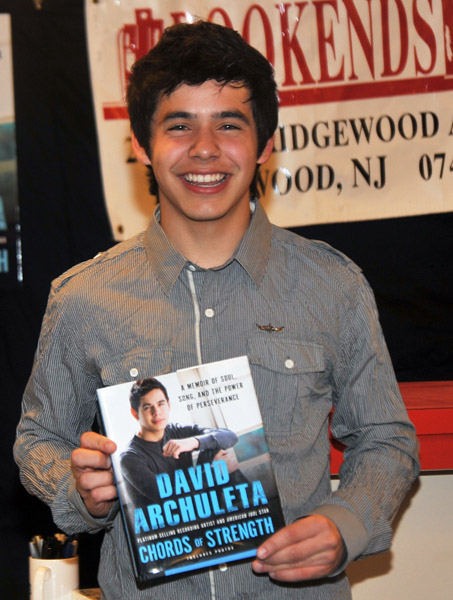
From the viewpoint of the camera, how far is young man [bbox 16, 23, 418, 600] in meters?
1.48

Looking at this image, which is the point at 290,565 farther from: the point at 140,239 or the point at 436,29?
the point at 436,29

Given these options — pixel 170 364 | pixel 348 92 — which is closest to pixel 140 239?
pixel 170 364

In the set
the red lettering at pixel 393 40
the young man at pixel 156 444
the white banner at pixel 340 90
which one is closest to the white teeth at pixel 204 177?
the young man at pixel 156 444

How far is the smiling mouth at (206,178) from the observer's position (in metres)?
1.55

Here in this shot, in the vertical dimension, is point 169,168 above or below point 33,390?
above

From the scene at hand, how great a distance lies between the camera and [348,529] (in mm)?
1377

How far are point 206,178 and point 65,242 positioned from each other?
1.40 meters

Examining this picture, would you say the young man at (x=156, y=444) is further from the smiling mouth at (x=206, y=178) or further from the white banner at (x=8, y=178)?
the white banner at (x=8, y=178)

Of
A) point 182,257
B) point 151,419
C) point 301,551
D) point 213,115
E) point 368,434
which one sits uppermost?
point 213,115

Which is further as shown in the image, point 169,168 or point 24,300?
point 24,300

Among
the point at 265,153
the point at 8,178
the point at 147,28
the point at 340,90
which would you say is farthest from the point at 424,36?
the point at 8,178

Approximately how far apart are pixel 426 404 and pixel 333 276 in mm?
758

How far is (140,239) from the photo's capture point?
170 cm

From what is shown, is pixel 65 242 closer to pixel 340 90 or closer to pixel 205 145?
pixel 340 90
